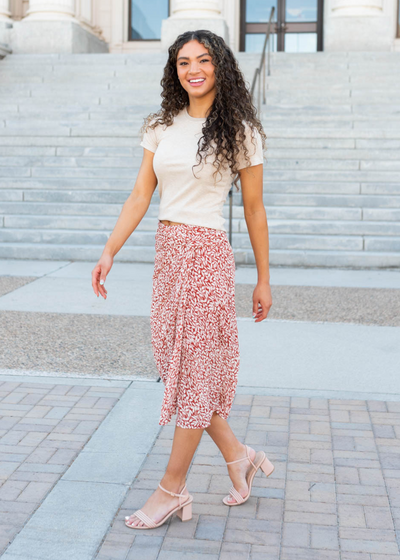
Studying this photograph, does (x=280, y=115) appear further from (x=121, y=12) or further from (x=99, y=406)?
(x=99, y=406)

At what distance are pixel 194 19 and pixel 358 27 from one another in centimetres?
339

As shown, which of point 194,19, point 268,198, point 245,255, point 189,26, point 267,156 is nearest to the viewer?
point 245,255

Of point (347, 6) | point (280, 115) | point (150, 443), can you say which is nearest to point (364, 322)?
point (150, 443)

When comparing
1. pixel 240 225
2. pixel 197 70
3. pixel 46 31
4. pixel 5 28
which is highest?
pixel 5 28

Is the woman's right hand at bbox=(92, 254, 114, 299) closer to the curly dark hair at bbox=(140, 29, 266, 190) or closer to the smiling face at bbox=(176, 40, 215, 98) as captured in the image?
the curly dark hair at bbox=(140, 29, 266, 190)

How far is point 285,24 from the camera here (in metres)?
18.7

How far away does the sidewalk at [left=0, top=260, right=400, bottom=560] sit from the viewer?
284 centimetres

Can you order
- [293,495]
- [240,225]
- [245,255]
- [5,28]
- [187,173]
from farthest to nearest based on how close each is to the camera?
[5,28] < [240,225] < [245,255] < [293,495] < [187,173]

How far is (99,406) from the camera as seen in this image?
13.8 ft

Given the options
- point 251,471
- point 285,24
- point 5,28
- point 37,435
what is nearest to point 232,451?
point 251,471

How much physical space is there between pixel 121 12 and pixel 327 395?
16.4m

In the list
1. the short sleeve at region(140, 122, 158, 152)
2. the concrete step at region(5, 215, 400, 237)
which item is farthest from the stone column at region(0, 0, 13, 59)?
the short sleeve at region(140, 122, 158, 152)

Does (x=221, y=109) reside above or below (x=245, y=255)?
above

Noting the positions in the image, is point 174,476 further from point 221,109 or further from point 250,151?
point 221,109
